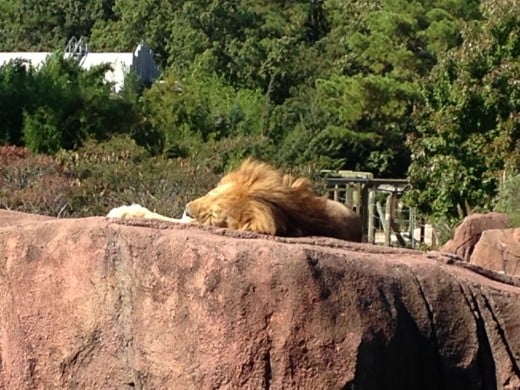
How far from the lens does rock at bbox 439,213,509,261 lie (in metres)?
11.6

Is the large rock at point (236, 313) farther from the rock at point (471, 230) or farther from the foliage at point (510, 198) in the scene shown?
the foliage at point (510, 198)

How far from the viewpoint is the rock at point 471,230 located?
11641 millimetres

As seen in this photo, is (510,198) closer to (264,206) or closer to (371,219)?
(371,219)

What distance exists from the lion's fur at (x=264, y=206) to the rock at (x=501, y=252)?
21.3 ft

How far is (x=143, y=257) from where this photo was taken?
3145 millimetres

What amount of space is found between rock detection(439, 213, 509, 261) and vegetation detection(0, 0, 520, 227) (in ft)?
2.91

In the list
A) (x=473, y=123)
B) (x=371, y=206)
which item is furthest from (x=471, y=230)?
(x=371, y=206)

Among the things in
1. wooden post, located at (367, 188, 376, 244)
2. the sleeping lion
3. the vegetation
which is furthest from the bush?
the sleeping lion

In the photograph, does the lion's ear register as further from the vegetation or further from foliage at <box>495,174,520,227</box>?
foliage at <box>495,174,520,227</box>

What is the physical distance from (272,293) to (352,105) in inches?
924

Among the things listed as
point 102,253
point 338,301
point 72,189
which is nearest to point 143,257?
point 102,253

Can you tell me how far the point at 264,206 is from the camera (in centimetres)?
369

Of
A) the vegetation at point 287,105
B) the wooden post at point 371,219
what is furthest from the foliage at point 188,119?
the wooden post at point 371,219

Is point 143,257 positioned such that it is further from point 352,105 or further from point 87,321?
point 352,105
